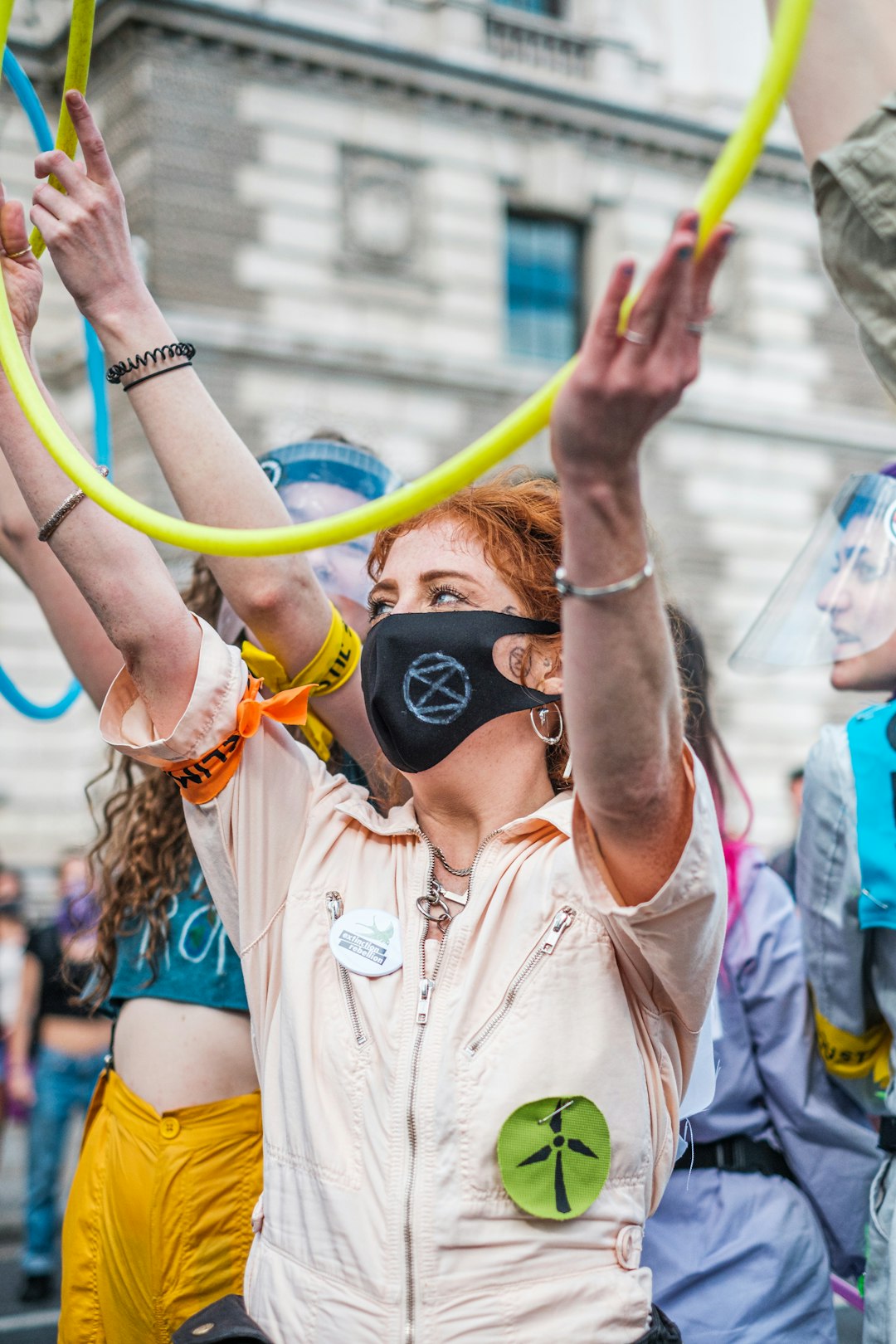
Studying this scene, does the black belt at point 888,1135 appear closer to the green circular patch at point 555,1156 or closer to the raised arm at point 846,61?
the green circular patch at point 555,1156

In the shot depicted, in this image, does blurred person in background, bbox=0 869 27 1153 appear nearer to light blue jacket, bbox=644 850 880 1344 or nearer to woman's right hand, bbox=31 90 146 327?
light blue jacket, bbox=644 850 880 1344

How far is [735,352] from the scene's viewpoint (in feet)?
51.2

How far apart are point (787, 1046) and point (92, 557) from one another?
5.48 ft

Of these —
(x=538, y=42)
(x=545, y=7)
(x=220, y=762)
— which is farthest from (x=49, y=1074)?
(x=545, y=7)

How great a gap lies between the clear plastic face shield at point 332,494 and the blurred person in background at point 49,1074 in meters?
3.12

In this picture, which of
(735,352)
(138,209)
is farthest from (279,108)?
(735,352)

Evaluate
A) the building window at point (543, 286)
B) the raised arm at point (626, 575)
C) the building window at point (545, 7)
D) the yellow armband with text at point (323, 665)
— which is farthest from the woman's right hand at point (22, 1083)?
the building window at point (545, 7)

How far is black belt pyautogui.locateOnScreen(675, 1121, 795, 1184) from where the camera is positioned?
2.42 metres

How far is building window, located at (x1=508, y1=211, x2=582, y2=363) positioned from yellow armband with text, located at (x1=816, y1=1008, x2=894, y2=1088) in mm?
12854

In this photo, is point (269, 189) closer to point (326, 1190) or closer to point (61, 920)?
point (61, 920)

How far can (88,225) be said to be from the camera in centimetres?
184

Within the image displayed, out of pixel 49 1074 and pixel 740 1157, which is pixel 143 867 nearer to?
pixel 740 1157

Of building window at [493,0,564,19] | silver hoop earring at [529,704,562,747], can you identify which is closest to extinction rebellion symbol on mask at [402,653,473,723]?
silver hoop earring at [529,704,562,747]

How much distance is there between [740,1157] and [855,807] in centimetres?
70
